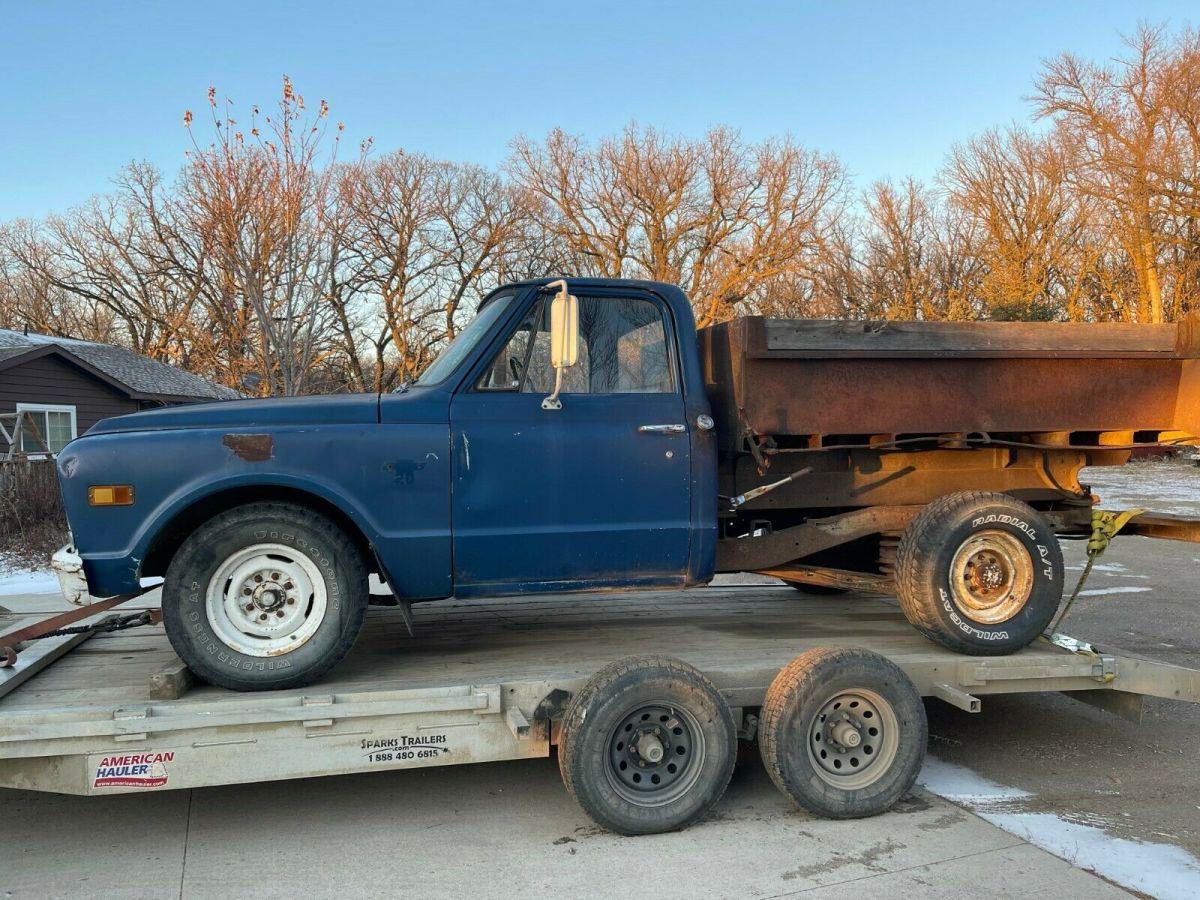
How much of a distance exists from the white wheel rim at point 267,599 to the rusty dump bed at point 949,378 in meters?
2.20

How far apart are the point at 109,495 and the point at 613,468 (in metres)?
2.23

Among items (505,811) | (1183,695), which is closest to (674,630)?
(505,811)

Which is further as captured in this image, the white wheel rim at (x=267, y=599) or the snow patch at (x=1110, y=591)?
the snow patch at (x=1110, y=591)

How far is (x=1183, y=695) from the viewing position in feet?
14.5

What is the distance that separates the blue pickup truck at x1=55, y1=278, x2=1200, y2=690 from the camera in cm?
385

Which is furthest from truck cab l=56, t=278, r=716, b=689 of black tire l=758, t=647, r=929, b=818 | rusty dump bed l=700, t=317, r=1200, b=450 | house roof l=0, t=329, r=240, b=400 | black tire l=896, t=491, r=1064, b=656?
house roof l=0, t=329, r=240, b=400

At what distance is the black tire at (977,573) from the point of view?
440 centimetres

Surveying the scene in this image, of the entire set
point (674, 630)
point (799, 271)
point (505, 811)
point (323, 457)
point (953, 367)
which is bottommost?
point (505, 811)

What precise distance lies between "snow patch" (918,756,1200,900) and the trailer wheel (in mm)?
1280

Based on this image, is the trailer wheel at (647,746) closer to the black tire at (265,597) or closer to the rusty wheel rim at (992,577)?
the black tire at (265,597)

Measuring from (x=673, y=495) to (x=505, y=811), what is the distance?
5.55 feet

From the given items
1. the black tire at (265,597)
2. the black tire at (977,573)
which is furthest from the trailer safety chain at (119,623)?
the black tire at (977,573)

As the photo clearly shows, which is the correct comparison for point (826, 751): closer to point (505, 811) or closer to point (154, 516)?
point (505, 811)

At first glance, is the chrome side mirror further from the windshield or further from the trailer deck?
the trailer deck
